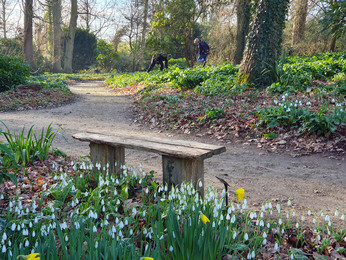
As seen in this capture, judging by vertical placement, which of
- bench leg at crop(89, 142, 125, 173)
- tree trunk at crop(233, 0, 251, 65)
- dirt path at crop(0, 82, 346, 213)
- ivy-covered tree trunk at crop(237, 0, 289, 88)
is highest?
tree trunk at crop(233, 0, 251, 65)

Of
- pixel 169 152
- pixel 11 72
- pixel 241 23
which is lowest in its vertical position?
pixel 169 152

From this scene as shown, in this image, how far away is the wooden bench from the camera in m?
2.71

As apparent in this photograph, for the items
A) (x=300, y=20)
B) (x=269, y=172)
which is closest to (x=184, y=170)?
(x=269, y=172)

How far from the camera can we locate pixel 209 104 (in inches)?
295

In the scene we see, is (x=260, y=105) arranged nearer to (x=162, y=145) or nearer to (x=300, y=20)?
(x=162, y=145)

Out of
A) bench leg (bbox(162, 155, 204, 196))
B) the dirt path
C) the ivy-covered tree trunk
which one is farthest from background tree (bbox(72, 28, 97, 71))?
bench leg (bbox(162, 155, 204, 196))

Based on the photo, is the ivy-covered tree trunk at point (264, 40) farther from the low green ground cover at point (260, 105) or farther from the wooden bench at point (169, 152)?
the wooden bench at point (169, 152)

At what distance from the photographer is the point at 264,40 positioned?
319 inches

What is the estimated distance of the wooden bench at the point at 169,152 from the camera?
8.88 ft

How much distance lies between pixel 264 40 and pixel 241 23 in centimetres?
508

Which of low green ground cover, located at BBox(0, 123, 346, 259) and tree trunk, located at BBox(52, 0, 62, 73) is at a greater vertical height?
tree trunk, located at BBox(52, 0, 62, 73)

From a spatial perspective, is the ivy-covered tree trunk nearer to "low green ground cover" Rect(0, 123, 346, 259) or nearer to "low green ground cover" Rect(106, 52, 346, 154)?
"low green ground cover" Rect(106, 52, 346, 154)

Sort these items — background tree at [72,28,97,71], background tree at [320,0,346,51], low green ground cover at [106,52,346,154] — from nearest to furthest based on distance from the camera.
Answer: low green ground cover at [106,52,346,154]
background tree at [320,0,346,51]
background tree at [72,28,97,71]

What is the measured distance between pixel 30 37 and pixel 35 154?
1984cm
